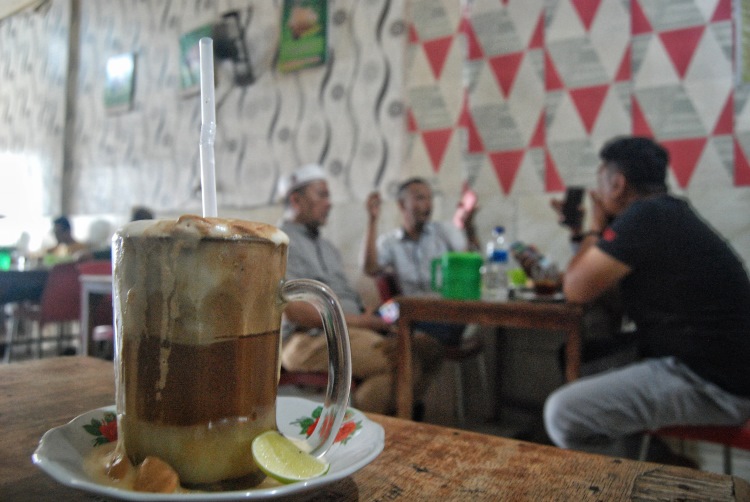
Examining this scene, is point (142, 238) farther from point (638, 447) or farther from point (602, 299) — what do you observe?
point (602, 299)

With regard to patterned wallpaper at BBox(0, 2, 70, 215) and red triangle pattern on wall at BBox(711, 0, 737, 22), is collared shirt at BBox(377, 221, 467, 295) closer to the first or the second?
red triangle pattern on wall at BBox(711, 0, 737, 22)

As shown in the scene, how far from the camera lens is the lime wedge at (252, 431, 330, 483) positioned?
1.42 ft

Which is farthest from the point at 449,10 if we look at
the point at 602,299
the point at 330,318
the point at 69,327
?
the point at 69,327

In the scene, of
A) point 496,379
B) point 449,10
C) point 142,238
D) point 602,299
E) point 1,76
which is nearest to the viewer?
point 142,238

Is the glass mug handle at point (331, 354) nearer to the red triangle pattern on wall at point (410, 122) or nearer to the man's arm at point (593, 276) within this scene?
the man's arm at point (593, 276)

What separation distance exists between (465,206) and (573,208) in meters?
0.91

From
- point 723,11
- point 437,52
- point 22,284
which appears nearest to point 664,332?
point 723,11

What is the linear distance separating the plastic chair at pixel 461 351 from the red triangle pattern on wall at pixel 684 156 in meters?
1.39

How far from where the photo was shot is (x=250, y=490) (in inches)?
15.9

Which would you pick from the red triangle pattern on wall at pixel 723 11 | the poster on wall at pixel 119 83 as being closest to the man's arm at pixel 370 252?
the red triangle pattern on wall at pixel 723 11

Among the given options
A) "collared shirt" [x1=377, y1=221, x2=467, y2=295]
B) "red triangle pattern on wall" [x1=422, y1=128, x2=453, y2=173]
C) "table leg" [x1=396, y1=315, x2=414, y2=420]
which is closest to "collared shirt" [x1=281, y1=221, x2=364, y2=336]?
"collared shirt" [x1=377, y1=221, x2=467, y2=295]

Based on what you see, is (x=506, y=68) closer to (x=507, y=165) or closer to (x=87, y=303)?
(x=507, y=165)

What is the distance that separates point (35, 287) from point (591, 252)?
4588 millimetres

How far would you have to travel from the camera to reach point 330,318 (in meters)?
0.50
